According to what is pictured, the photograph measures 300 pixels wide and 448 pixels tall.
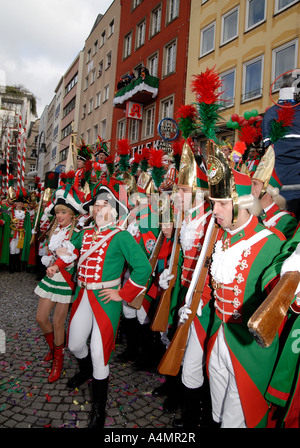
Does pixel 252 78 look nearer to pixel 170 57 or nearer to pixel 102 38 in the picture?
pixel 170 57

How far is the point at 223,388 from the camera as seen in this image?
220 cm

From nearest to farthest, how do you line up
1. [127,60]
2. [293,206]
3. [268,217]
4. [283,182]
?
[268,217], [293,206], [283,182], [127,60]

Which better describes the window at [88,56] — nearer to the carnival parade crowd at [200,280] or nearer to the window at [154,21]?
the window at [154,21]

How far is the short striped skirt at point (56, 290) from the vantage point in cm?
360

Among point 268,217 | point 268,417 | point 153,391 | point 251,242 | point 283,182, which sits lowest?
point 153,391

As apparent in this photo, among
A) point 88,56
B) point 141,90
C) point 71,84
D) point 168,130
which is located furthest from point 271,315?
point 71,84

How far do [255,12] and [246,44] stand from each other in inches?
47.4

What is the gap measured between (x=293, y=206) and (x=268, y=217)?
0.46 metres

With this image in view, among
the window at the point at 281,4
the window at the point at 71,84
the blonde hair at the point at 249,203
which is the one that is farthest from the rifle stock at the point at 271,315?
the window at the point at 71,84

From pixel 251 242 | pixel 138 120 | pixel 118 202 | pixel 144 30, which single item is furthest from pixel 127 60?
pixel 251 242

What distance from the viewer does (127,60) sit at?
21078mm

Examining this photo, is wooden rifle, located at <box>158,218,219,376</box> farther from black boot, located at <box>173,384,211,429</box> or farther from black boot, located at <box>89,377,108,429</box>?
black boot, located at <box>89,377,108,429</box>

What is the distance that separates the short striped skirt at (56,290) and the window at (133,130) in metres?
16.7

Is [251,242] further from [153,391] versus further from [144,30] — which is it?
[144,30]
